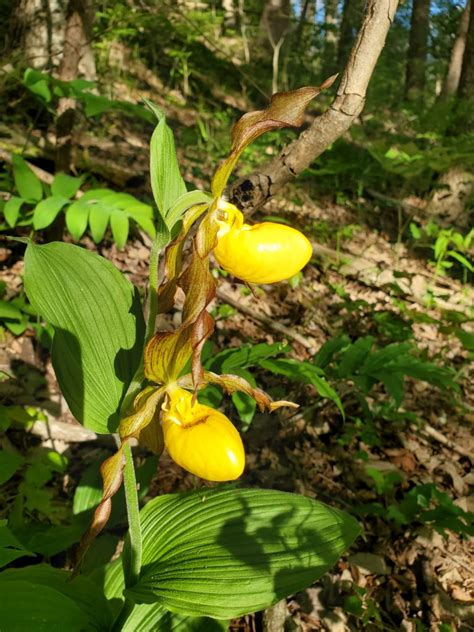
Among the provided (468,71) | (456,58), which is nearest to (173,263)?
(468,71)

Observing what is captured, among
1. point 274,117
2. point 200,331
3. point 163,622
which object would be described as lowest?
point 163,622

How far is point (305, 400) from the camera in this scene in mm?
2658

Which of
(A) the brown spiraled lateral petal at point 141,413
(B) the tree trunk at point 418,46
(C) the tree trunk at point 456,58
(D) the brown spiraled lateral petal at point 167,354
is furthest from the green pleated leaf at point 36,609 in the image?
(B) the tree trunk at point 418,46

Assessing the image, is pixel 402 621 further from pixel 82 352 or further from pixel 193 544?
pixel 82 352

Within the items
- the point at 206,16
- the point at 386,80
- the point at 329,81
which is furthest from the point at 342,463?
the point at 386,80

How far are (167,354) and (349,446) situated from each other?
4.97 feet

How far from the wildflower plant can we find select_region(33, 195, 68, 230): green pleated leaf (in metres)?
0.64

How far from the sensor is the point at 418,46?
8.78 meters

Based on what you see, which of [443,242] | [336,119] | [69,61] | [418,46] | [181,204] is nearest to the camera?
[181,204]

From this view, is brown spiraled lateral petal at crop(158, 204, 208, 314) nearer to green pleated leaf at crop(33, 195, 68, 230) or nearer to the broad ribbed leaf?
the broad ribbed leaf

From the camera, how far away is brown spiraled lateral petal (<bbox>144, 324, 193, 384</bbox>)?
1203 millimetres

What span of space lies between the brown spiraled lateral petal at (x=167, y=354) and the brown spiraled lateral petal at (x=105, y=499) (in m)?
0.19

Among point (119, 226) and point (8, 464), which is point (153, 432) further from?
point (119, 226)

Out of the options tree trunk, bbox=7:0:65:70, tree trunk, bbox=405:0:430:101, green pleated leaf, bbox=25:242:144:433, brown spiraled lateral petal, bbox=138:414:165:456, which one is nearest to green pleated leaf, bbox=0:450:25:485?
green pleated leaf, bbox=25:242:144:433
